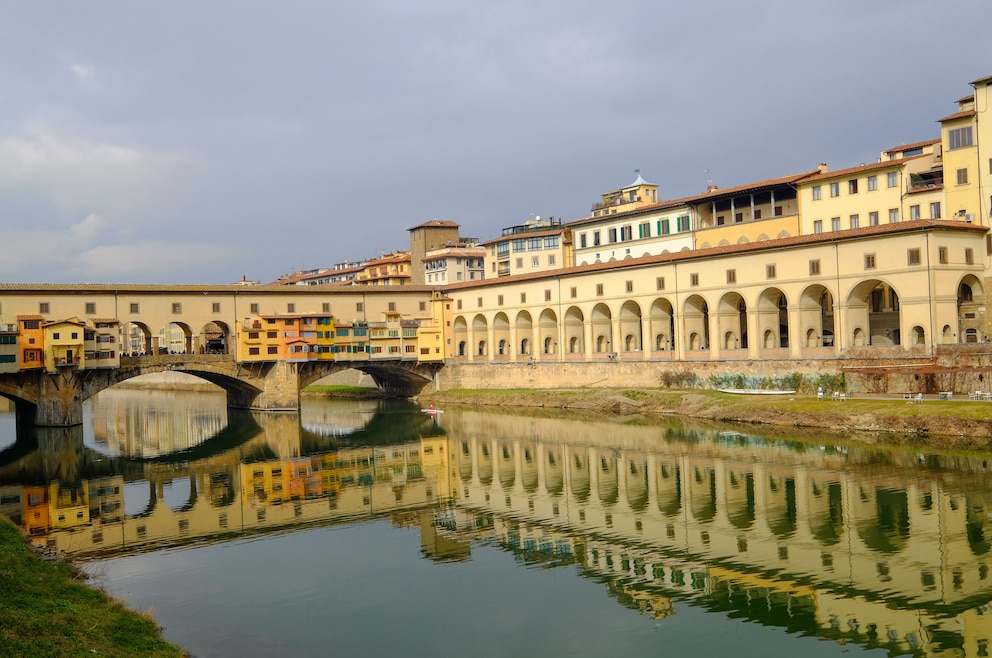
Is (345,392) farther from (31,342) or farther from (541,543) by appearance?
(541,543)

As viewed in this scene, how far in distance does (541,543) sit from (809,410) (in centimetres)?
2435

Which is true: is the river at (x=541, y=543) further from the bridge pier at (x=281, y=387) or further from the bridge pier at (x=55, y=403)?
the bridge pier at (x=281, y=387)

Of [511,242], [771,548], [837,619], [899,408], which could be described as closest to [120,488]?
[771,548]

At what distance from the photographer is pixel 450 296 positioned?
8256 centimetres

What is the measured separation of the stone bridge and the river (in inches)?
418

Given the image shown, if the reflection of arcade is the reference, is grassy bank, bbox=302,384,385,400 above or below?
above

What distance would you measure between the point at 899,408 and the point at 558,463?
16.9m

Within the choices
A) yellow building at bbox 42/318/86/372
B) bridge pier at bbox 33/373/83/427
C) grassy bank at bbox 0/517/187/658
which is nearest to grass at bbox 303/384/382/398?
bridge pier at bbox 33/373/83/427

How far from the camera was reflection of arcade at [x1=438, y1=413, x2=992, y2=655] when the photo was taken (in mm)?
19703

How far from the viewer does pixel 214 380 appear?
2840 inches

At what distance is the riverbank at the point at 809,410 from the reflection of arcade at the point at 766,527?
13.2 ft

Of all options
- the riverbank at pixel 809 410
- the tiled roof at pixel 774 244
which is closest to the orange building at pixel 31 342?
the riverbank at pixel 809 410

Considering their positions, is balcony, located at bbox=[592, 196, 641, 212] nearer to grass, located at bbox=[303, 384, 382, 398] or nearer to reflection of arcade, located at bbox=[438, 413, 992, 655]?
grass, located at bbox=[303, 384, 382, 398]

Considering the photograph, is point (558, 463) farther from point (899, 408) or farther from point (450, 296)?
point (450, 296)
